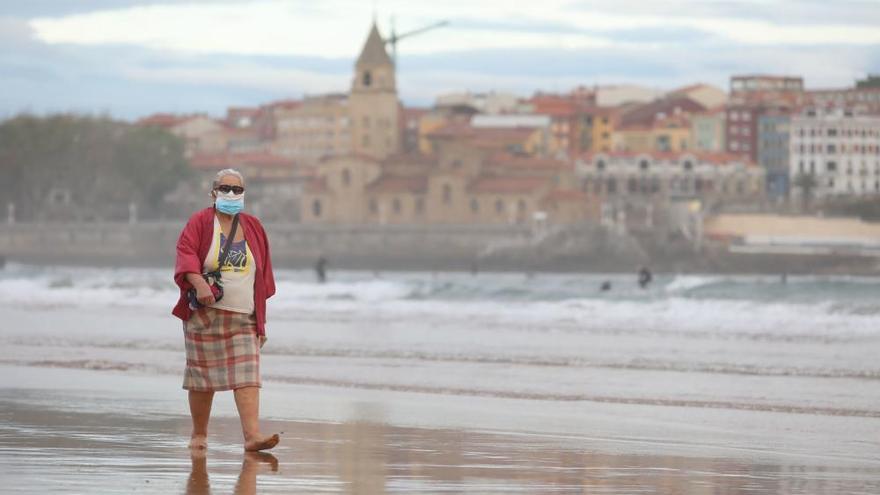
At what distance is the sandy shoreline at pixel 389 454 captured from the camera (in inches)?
255

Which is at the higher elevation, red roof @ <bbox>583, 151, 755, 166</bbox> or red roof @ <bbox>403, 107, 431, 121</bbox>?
red roof @ <bbox>403, 107, 431, 121</bbox>

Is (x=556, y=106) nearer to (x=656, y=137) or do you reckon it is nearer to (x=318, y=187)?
(x=656, y=137)

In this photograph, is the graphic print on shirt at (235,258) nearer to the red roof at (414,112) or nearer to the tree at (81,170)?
the tree at (81,170)

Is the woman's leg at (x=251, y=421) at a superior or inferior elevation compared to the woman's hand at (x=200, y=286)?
inferior

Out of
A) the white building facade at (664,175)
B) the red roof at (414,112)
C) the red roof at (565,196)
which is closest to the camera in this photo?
the red roof at (565,196)

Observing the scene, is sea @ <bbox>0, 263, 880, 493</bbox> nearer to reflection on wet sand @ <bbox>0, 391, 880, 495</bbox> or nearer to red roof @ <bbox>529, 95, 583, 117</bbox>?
reflection on wet sand @ <bbox>0, 391, 880, 495</bbox>

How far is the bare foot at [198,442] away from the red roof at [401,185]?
3777 inches

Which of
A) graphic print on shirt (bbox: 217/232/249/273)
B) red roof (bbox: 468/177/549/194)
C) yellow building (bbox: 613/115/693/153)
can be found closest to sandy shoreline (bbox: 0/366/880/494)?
graphic print on shirt (bbox: 217/232/249/273)

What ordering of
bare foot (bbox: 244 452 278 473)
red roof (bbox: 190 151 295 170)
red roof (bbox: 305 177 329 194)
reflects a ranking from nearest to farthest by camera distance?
bare foot (bbox: 244 452 278 473) → red roof (bbox: 305 177 329 194) → red roof (bbox: 190 151 295 170)

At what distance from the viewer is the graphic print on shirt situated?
7301 mm

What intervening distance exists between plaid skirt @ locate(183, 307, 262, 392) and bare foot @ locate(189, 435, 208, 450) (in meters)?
0.20

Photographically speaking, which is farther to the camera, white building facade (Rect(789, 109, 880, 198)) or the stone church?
white building facade (Rect(789, 109, 880, 198))

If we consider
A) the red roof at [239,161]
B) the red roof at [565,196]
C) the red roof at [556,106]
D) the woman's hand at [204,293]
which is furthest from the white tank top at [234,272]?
the red roof at [556,106]

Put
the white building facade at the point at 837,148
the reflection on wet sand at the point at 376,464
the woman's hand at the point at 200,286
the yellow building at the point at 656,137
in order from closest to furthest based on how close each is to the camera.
Result: the reflection on wet sand at the point at 376,464
the woman's hand at the point at 200,286
the white building facade at the point at 837,148
the yellow building at the point at 656,137
